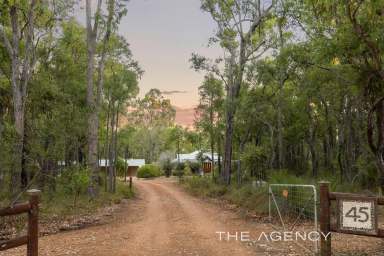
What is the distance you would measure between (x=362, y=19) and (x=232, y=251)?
22.2 feet

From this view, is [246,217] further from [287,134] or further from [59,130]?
[287,134]

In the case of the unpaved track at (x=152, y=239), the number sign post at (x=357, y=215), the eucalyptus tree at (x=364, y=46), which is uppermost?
the eucalyptus tree at (x=364, y=46)

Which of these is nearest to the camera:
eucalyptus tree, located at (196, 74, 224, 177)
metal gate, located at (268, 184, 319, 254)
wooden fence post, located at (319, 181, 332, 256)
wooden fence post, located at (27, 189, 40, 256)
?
wooden fence post, located at (27, 189, 40, 256)

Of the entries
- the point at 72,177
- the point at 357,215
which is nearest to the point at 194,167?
the point at 72,177

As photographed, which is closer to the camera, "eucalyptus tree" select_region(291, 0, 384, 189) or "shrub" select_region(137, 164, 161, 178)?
"eucalyptus tree" select_region(291, 0, 384, 189)

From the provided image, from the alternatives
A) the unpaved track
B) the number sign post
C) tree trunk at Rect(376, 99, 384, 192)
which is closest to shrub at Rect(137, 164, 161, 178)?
the unpaved track

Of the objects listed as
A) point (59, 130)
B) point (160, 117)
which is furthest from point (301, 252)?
point (160, 117)

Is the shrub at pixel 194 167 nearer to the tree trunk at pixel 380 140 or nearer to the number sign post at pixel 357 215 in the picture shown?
the tree trunk at pixel 380 140

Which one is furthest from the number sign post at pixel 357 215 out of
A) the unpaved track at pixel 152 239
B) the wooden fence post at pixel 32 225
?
the wooden fence post at pixel 32 225

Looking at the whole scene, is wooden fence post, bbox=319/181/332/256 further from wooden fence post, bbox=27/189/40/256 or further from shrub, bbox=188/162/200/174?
shrub, bbox=188/162/200/174

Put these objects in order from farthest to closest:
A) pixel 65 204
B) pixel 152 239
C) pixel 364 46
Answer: pixel 65 204
pixel 364 46
pixel 152 239

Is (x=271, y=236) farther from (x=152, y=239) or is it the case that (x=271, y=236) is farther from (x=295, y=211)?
(x=152, y=239)

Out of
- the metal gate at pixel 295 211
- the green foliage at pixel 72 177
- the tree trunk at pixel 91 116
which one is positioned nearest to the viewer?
the metal gate at pixel 295 211

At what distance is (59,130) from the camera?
1309cm
